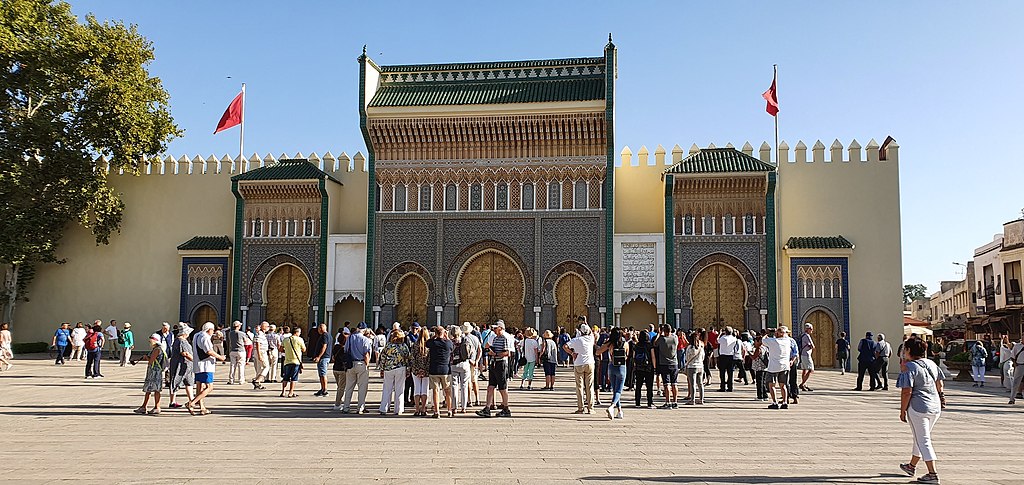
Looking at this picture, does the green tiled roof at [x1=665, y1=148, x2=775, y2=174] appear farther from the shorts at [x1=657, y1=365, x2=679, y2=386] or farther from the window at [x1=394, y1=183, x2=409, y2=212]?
the shorts at [x1=657, y1=365, x2=679, y2=386]

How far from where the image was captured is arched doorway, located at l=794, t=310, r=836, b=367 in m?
24.2

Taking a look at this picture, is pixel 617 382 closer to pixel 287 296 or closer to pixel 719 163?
pixel 719 163

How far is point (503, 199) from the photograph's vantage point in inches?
1017

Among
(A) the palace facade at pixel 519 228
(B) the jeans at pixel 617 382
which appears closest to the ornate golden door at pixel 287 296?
(A) the palace facade at pixel 519 228

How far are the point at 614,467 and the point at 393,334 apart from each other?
17.4ft

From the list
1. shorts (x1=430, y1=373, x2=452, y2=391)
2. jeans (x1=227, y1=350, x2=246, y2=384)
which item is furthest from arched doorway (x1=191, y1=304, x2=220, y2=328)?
shorts (x1=430, y1=373, x2=452, y2=391)

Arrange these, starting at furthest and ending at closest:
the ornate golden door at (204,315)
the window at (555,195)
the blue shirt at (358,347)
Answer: the ornate golden door at (204,315), the window at (555,195), the blue shirt at (358,347)

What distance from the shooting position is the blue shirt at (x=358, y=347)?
12383mm

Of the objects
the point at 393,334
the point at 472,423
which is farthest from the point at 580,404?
the point at 393,334

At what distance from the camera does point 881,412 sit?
12625 mm

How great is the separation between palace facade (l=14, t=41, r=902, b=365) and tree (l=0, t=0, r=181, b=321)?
221cm

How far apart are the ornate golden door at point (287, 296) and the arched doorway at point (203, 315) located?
1.94 meters

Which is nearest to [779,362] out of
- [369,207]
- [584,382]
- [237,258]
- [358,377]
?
[584,382]

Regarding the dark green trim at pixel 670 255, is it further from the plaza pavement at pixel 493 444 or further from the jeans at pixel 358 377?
the jeans at pixel 358 377
